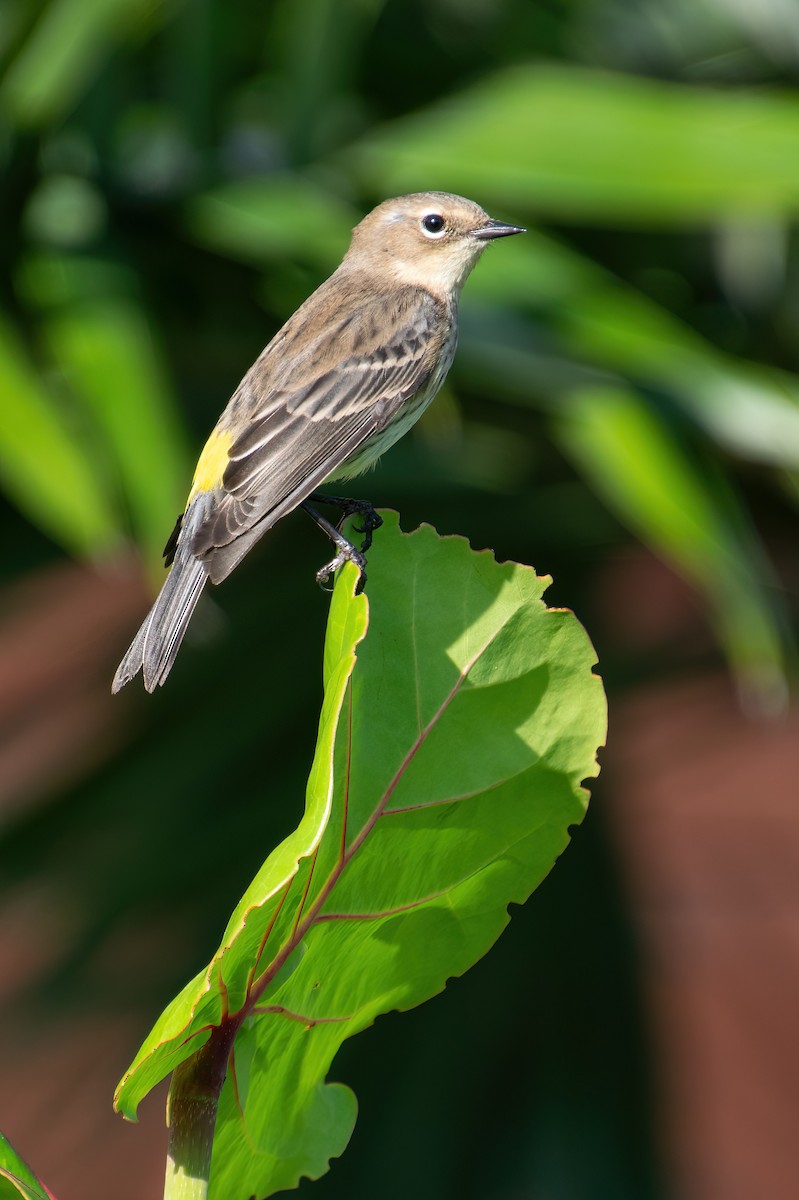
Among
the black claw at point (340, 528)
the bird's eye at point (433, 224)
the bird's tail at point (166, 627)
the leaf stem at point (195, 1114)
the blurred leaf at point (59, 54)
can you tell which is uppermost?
the blurred leaf at point (59, 54)

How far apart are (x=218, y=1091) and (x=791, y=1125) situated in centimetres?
498

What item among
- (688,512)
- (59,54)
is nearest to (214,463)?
(688,512)

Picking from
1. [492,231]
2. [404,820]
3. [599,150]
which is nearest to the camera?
[404,820]

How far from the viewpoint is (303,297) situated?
3680 mm

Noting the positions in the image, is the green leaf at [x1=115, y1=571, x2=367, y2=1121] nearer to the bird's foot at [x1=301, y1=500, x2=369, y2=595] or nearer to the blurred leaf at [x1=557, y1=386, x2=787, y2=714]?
the bird's foot at [x1=301, y1=500, x2=369, y2=595]

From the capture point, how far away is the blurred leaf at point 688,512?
125 inches

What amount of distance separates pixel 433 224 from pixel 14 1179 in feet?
7.51

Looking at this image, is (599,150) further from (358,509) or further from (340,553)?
(340,553)

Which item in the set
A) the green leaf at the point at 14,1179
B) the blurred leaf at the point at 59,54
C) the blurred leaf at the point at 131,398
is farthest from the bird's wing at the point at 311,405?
the blurred leaf at the point at 59,54

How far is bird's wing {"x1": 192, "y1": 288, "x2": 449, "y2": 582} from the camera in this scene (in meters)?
2.16

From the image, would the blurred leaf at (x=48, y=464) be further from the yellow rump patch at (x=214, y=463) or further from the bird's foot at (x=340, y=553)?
the bird's foot at (x=340, y=553)

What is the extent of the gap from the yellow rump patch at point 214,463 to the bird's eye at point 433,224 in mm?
817

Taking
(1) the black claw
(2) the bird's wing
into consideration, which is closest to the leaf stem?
(1) the black claw

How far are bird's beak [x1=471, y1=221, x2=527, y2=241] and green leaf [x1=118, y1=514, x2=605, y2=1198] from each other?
154 cm
